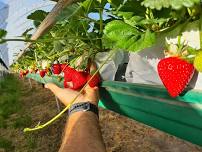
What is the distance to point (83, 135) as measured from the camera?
1.07 m

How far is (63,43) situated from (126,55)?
0.60 metres

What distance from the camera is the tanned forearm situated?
992mm

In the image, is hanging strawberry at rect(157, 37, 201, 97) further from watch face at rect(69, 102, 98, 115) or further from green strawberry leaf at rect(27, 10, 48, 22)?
green strawberry leaf at rect(27, 10, 48, 22)

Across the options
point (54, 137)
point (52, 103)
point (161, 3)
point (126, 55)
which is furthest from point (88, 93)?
point (52, 103)

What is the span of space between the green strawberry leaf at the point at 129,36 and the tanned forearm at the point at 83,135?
0.29m

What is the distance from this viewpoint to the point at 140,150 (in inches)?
139

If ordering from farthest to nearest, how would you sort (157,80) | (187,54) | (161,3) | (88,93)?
(88,93)
(157,80)
(187,54)
(161,3)

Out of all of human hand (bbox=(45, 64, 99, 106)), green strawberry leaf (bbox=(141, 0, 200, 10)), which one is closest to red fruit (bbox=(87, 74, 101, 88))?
human hand (bbox=(45, 64, 99, 106))

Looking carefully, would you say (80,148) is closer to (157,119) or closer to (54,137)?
(157,119)

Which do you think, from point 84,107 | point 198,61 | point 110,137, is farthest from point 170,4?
point 110,137

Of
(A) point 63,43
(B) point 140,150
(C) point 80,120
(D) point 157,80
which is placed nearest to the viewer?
(D) point 157,80

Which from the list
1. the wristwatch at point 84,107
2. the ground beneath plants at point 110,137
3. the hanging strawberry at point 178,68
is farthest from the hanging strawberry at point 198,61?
the ground beneath plants at point 110,137

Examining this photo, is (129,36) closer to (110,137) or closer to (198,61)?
(198,61)

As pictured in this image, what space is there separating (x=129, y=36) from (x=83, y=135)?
13.1 inches
